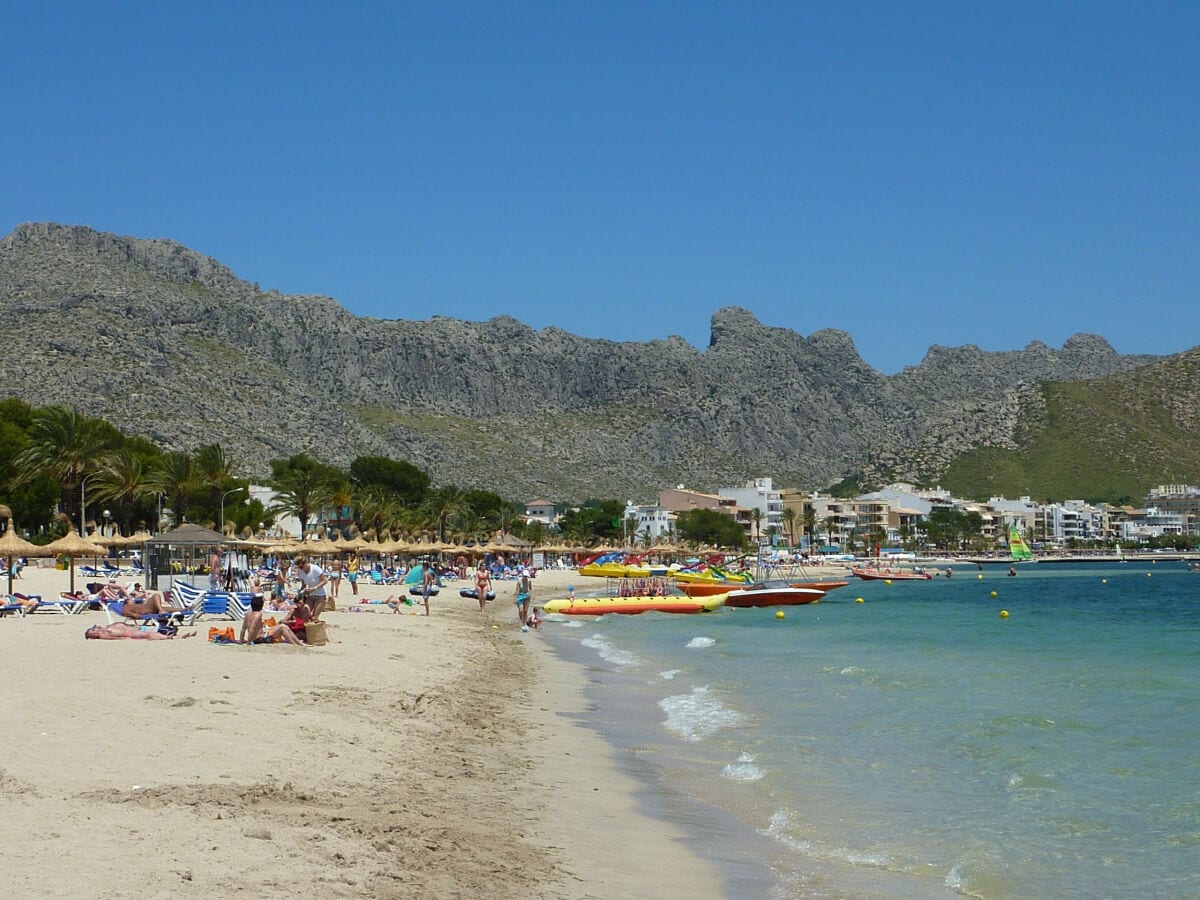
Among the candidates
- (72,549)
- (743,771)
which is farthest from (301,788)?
(72,549)

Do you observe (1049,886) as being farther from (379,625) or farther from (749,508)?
(749,508)

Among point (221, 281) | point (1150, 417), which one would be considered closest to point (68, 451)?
point (221, 281)

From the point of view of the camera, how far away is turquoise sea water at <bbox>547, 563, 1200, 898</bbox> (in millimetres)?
8945

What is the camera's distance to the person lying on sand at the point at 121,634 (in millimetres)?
20359

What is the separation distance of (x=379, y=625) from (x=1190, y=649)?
65.9ft

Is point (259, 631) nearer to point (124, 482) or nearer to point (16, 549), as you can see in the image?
point (16, 549)

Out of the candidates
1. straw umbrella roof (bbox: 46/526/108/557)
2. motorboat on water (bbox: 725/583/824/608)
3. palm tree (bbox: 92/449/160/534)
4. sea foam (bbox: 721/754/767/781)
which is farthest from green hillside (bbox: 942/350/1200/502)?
sea foam (bbox: 721/754/767/781)

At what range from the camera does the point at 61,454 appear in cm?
6353

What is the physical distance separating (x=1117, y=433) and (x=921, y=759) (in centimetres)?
16749

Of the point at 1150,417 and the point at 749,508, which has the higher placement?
the point at 1150,417

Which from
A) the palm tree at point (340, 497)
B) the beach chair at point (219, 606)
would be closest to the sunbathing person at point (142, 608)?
the beach chair at point (219, 606)

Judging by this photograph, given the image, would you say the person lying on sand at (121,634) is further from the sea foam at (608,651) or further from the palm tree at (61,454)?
the palm tree at (61,454)

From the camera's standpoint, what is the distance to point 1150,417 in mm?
166875

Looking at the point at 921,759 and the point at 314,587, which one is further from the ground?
the point at 314,587
